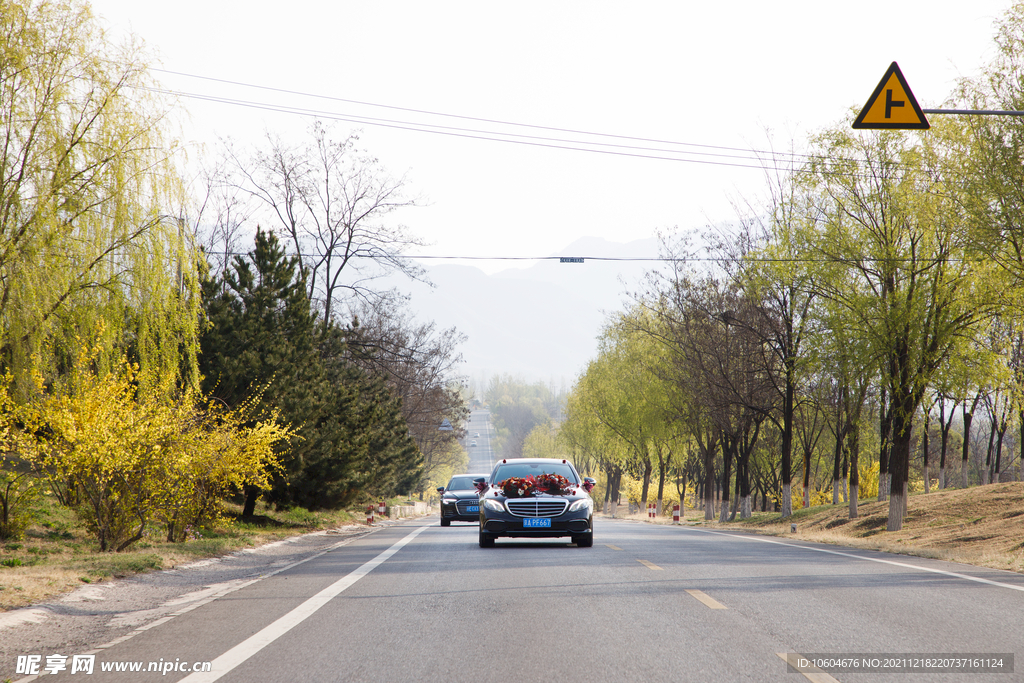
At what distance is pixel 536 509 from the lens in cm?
1650

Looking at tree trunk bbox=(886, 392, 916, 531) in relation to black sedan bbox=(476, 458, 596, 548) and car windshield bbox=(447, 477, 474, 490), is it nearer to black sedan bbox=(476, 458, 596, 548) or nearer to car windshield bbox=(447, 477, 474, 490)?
black sedan bbox=(476, 458, 596, 548)

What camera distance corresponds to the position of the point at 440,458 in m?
96.9

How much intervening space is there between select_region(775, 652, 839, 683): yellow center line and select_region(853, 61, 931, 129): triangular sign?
7.09 metres

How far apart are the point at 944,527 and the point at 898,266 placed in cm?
708

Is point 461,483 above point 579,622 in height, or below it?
below

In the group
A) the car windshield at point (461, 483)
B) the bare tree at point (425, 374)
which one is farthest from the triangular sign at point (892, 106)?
the bare tree at point (425, 374)

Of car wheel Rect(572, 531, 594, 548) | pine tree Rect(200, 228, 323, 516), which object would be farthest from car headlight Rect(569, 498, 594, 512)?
pine tree Rect(200, 228, 323, 516)

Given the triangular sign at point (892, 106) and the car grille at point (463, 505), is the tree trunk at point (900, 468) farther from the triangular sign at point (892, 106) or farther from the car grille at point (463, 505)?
the triangular sign at point (892, 106)

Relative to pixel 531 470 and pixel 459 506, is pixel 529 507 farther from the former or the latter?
pixel 459 506

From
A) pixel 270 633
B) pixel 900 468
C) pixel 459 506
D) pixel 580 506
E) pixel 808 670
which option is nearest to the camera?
pixel 808 670

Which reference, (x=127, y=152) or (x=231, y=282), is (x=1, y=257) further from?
(x=231, y=282)

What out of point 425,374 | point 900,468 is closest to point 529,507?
point 900,468

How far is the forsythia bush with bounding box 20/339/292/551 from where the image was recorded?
42.0ft

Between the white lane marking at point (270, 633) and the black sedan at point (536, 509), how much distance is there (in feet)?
14.2
